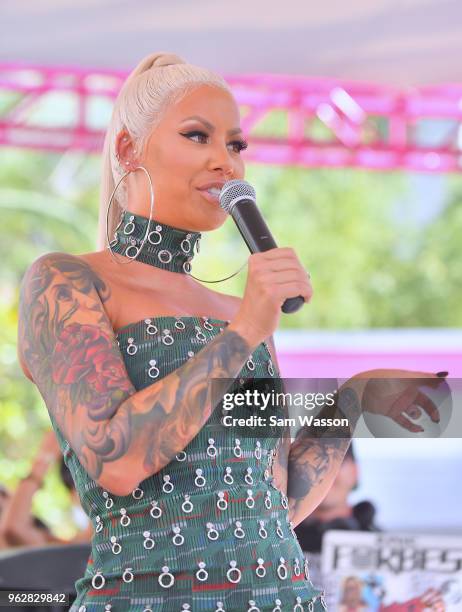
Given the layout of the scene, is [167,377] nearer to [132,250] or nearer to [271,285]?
[271,285]

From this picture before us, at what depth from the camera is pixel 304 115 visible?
581 centimetres

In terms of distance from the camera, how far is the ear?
1.63m

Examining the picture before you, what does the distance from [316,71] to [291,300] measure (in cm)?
402

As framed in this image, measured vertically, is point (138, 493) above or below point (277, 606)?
above

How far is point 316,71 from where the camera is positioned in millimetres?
5059

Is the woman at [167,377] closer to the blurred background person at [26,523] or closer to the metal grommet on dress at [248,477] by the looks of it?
the metal grommet on dress at [248,477]

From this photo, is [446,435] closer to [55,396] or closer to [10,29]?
[55,396]

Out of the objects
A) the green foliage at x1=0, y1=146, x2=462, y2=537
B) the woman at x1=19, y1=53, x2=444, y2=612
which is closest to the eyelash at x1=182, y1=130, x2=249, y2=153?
the woman at x1=19, y1=53, x2=444, y2=612

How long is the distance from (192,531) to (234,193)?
45cm

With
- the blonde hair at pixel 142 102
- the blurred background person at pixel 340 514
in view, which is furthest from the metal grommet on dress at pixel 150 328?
the blurred background person at pixel 340 514

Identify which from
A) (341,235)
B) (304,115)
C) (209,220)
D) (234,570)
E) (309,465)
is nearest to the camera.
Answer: (234,570)

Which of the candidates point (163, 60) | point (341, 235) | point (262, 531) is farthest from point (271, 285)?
point (341, 235)

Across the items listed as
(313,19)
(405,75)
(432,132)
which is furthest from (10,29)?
(432,132)

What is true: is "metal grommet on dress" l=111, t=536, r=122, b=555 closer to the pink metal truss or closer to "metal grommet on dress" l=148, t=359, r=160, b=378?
"metal grommet on dress" l=148, t=359, r=160, b=378
